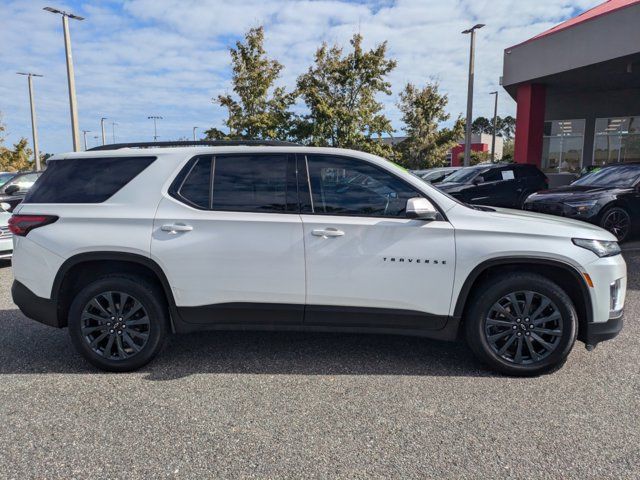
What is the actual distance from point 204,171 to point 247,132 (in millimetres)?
16571

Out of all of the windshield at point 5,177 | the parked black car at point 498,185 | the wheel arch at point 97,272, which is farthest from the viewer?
the parked black car at point 498,185

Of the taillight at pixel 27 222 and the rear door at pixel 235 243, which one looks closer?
the rear door at pixel 235 243

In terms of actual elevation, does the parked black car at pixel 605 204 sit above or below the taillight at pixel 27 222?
below

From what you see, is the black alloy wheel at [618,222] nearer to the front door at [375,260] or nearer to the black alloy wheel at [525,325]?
the black alloy wheel at [525,325]

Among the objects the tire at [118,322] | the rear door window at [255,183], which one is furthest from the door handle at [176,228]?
the tire at [118,322]

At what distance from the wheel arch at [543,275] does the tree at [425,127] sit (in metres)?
23.6

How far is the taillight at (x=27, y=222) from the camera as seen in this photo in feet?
12.2

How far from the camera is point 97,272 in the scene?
380 cm

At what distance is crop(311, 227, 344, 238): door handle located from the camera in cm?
351

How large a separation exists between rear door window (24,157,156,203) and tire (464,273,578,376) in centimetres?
283

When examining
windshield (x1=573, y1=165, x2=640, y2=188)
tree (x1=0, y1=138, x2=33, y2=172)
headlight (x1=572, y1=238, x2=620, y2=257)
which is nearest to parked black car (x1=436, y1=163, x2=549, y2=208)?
windshield (x1=573, y1=165, x2=640, y2=188)

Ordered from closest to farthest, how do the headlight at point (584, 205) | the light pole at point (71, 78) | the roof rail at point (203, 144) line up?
the roof rail at point (203, 144) → the headlight at point (584, 205) → the light pole at point (71, 78)

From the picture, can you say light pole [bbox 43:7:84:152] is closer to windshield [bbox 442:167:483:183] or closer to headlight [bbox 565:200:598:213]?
windshield [bbox 442:167:483:183]

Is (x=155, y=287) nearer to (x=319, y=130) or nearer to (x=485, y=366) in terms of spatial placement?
(x=485, y=366)
